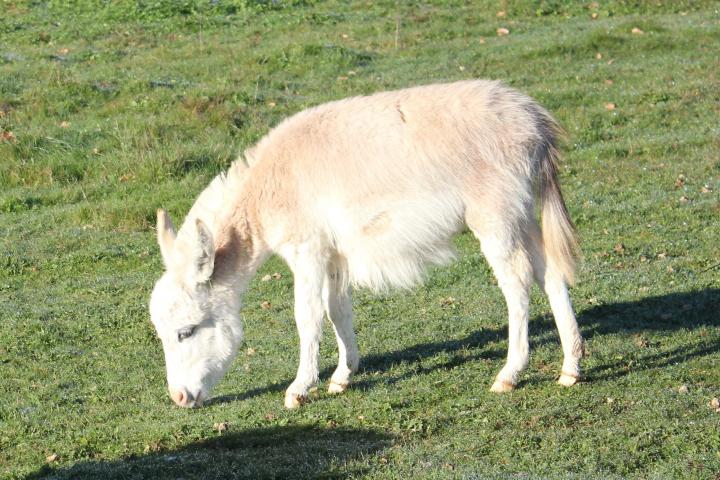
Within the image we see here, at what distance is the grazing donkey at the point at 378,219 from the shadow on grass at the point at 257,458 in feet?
2.23

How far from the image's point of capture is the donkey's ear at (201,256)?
8.05 meters

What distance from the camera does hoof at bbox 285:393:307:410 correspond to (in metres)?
8.40

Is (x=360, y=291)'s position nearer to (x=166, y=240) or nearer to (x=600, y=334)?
(x=600, y=334)

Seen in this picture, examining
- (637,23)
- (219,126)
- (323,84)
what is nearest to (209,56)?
(323,84)

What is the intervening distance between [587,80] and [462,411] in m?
13.2

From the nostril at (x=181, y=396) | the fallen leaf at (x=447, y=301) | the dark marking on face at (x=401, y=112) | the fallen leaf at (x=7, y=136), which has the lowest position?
the fallen leaf at (x=447, y=301)

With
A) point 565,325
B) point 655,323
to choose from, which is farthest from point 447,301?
point 565,325

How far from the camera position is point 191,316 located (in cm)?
834

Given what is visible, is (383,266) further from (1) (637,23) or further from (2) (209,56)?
(1) (637,23)

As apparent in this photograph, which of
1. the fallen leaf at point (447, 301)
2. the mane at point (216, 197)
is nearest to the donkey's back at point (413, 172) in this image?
the mane at point (216, 197)

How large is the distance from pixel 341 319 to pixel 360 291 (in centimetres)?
277

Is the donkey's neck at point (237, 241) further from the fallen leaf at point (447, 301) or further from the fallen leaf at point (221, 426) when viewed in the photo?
the fallen leaf at point (447, 301)

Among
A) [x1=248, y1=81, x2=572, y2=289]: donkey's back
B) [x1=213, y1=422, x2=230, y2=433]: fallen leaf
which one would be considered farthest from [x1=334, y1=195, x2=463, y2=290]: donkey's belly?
[x1=213, y1=422, x2=230, y2=433]: fallen leaf

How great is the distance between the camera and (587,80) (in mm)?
19953
